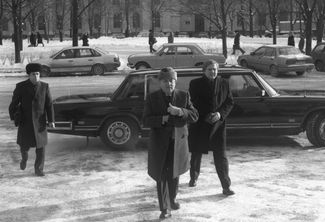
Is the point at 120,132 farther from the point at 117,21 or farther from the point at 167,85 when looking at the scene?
the point at 117,21

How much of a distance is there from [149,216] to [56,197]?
1426 mm

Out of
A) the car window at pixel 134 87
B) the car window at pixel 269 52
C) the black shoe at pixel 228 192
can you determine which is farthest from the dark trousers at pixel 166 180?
the car window at pixel 269 52

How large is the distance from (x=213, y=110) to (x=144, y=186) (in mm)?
1447

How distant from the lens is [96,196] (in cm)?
645

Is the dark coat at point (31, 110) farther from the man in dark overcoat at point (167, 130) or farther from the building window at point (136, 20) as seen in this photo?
the building window at point (136, 20)

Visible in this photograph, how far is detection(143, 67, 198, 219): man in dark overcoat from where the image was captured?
530cm

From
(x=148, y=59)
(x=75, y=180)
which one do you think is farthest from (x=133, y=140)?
(x=148, y=59)

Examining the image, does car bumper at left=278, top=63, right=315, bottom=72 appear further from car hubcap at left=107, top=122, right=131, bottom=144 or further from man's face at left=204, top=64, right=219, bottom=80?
man's face at left=204, top=64, right=219, bottom=80

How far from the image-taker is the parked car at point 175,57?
23.2 metres

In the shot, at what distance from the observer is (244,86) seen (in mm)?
9031

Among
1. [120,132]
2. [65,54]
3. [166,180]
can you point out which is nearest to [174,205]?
[166,180]

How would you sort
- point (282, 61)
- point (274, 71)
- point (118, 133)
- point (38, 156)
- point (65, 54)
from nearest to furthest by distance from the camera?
point (38, 156) < point (118, 133) < point (282, 61) < point (274, 71) < point (65, 54)

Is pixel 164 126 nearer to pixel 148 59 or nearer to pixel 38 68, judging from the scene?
pixel 38 68

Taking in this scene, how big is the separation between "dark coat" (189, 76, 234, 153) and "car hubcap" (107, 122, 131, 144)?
2.88 m
